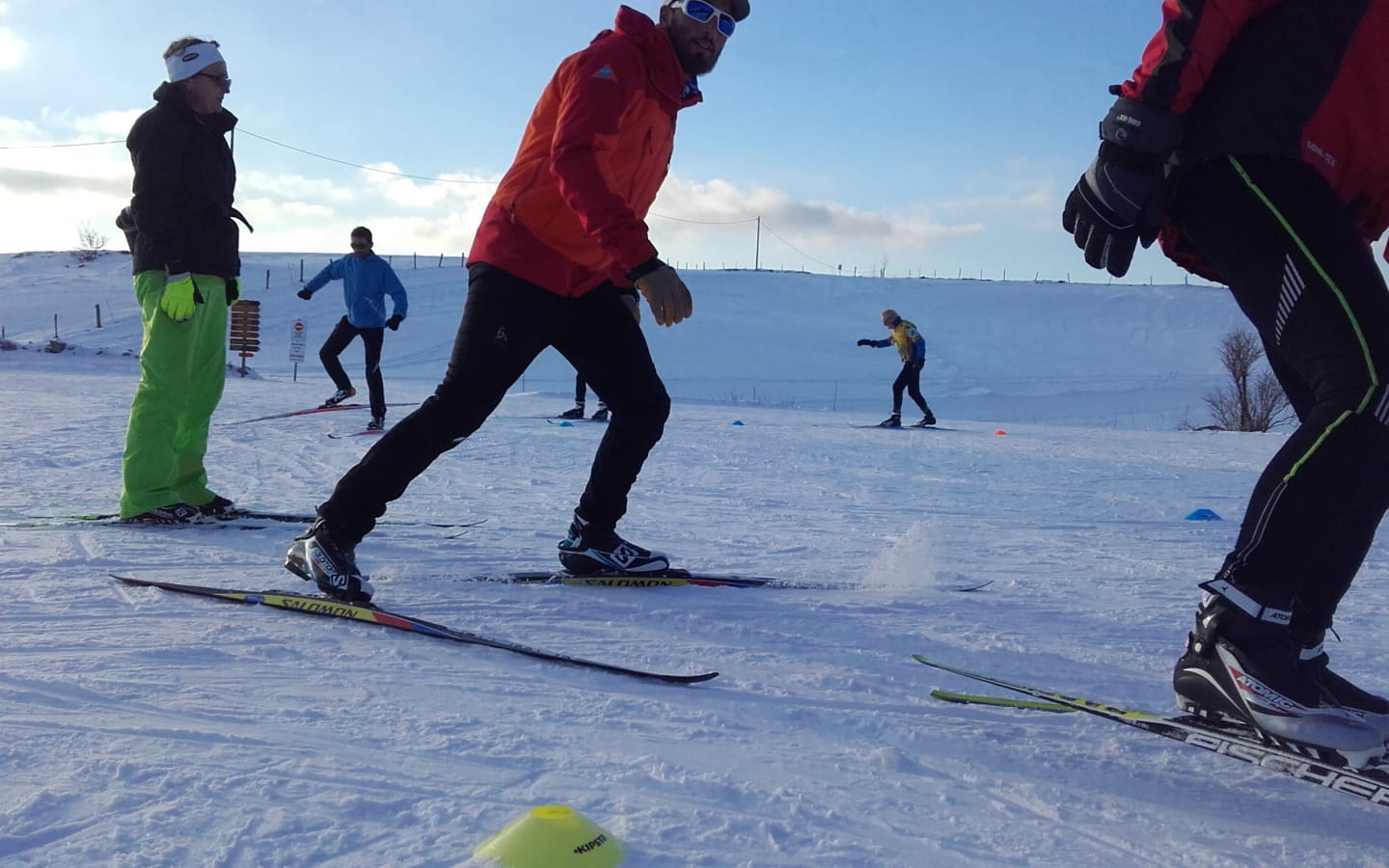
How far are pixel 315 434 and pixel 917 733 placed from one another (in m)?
7.96

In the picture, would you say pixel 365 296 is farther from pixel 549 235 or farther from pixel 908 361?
pixel 908 361

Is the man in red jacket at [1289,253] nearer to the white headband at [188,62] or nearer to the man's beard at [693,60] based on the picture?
the man's beard at [693,60]

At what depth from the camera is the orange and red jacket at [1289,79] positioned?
6.36 ft

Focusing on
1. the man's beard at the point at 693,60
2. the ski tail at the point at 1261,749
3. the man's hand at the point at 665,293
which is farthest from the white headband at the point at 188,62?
the ski tail at the point at 1261,749

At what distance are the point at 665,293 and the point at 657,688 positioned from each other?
1038 mm

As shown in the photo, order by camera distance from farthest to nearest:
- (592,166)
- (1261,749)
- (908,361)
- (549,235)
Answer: (908,361) < (549,235) < (592,166) < (1261,749)

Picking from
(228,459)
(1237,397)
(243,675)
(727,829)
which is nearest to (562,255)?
(243,675)

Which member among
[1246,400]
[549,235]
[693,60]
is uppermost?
[693,60]

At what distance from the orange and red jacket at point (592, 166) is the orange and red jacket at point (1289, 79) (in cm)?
136

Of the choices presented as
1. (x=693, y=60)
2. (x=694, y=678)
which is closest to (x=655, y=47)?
(x=693, y=60)

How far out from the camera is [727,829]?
1.58 m

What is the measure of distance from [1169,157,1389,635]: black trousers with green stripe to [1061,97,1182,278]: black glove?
4.3 inches

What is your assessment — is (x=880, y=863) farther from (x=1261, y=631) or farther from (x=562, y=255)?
(x=562, y=255)

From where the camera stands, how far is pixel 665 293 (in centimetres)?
278
